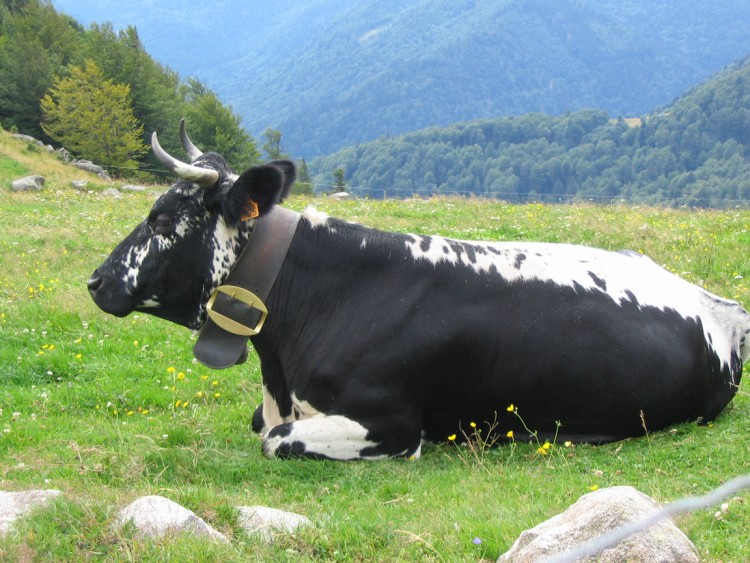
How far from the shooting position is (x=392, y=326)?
288 inches

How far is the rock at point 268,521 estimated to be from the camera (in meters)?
4.77

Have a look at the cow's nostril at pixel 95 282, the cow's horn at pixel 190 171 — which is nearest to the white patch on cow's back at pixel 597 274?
the cow's horn at pixel 190 171

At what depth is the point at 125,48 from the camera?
302 feet

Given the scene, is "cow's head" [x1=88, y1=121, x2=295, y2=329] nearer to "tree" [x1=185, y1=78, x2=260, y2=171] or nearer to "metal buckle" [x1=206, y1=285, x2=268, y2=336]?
"metal buckle" [x1=206, y1=285, x2=268, y2=336]

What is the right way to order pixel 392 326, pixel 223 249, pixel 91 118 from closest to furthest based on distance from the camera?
pixel 392 326 → pixel 223 249 → pixel 91 118

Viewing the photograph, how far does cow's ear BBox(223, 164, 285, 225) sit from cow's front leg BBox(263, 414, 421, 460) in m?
1.79

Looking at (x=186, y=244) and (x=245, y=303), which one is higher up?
(x=186, y=244)

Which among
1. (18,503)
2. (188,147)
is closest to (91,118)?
(188,147)

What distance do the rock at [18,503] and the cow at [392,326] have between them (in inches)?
94.9

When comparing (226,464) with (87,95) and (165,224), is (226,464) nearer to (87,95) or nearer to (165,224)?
(165,224)

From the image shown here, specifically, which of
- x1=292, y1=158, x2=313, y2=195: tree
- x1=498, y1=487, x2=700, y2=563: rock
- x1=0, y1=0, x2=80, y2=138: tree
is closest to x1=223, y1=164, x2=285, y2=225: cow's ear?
x1=292, y1=158, x2=313, y2=195: tree

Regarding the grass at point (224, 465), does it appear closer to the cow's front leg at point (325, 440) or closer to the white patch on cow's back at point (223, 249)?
the cow's front leg at point (325, 440)

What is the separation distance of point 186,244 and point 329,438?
209 cm

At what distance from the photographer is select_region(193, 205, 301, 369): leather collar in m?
7.32
